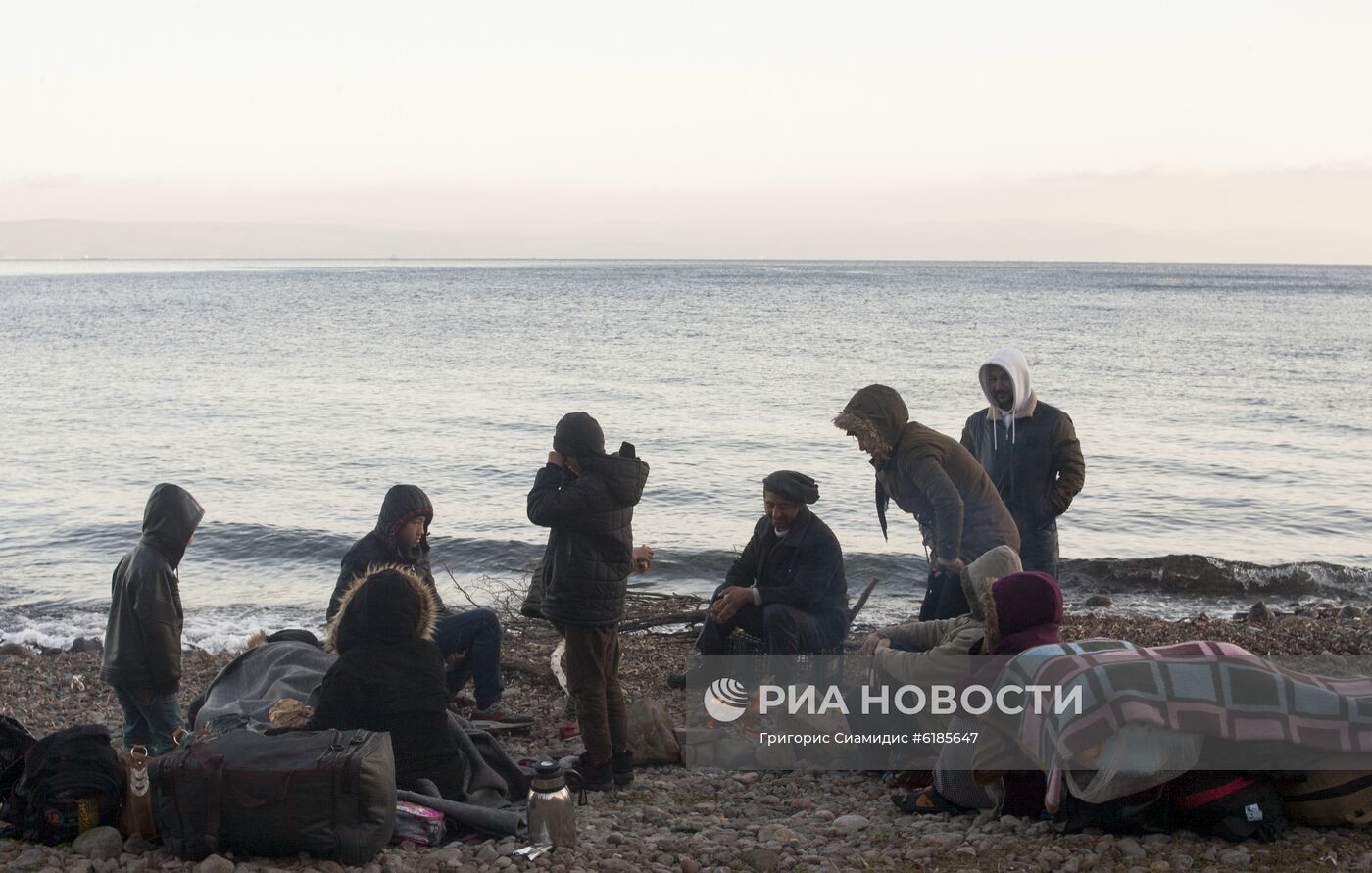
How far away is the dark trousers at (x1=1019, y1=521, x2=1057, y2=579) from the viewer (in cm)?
764

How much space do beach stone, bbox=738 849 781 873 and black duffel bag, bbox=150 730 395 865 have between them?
4.93 feet

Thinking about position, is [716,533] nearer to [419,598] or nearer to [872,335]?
[419,598]

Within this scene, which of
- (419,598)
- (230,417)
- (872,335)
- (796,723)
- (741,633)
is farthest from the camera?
(872,335)

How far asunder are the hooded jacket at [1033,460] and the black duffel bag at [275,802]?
4442 millimetres

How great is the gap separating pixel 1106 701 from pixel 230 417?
93.3 feet

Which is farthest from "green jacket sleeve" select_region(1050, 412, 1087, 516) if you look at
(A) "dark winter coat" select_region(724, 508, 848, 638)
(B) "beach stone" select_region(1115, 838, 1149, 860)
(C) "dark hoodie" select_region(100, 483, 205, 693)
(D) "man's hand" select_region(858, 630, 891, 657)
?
(C) "dark hoodie" select_region(100, 483, 205, 693)

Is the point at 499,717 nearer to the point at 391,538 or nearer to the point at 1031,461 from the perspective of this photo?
the point at 391,538

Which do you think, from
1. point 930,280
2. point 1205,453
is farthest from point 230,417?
point 930,280

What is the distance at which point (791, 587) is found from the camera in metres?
7.26

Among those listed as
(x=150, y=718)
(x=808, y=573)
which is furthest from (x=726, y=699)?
(x=150, y=718)

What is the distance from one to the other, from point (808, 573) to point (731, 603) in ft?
1.68

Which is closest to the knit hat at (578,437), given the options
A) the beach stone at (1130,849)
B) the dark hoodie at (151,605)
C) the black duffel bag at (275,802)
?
the black duffel bag at (275,802)

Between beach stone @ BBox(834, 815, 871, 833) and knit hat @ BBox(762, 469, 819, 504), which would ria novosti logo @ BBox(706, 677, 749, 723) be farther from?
beach stone @ BBox(834, 815, 871, 833)

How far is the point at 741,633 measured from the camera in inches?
297
